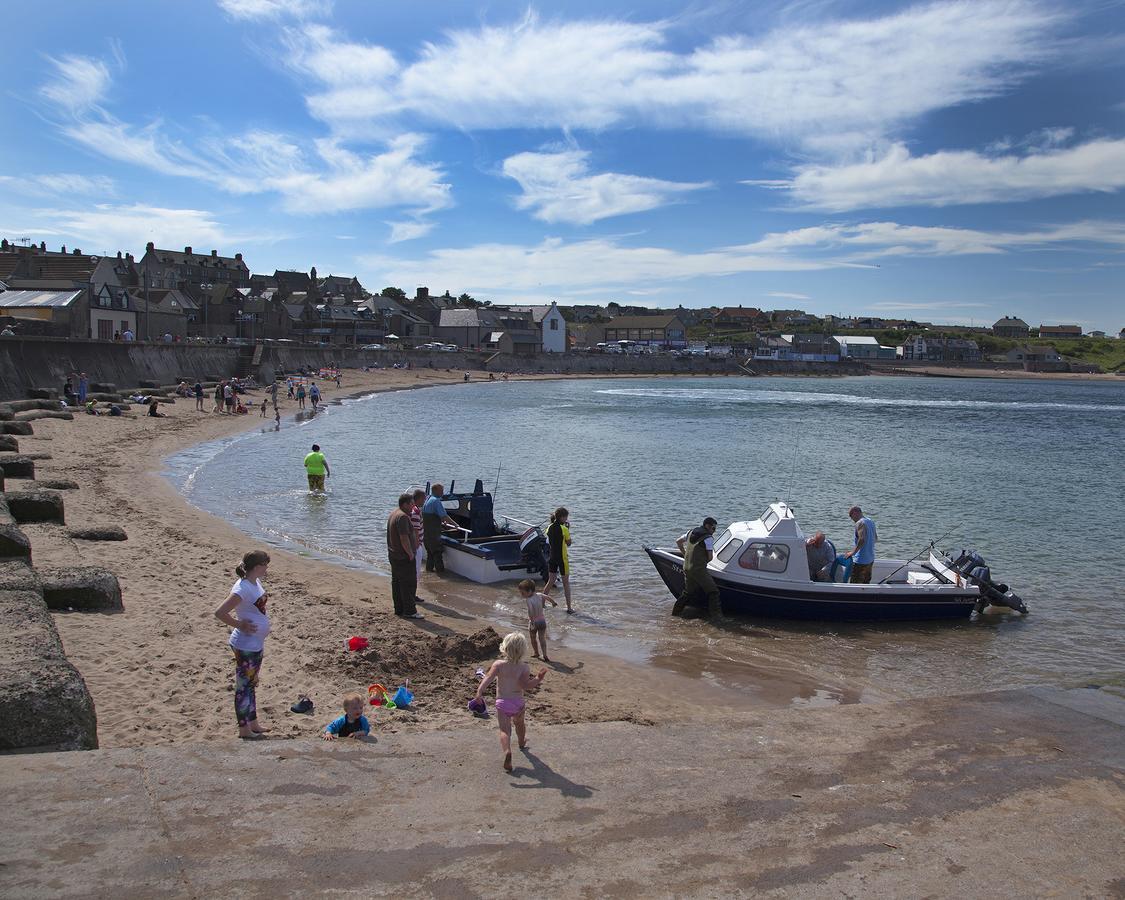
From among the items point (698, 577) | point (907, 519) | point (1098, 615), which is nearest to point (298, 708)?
point (698, 577)

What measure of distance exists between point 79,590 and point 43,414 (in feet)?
88.8

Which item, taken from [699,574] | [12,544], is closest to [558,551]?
[699,574]

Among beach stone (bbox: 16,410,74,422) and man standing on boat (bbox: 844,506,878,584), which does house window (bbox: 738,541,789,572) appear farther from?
beach stone (bbox: 16,410,74,422)

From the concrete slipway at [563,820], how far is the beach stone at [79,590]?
4.99 m

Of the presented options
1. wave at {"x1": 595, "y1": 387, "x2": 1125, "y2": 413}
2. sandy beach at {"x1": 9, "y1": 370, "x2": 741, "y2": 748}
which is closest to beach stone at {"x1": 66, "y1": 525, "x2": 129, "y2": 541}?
sandy beach at {"x1": 9, "y1": 370, "x2": 741, "y2": 748}

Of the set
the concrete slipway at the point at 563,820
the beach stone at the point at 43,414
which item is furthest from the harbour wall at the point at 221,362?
the concrete slipway at the point at 563,820

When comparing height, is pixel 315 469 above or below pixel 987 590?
above

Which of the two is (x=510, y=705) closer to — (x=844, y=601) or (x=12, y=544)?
(x=12, y=544)

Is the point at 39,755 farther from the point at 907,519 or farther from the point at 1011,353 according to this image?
the point at 1011,353

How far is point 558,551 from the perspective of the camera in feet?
48.0

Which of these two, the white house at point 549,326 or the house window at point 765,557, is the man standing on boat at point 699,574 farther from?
the white house at point 549,326

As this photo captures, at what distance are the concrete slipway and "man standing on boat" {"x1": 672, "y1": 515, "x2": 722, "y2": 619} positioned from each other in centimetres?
598

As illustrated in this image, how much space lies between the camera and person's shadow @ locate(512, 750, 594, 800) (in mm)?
6898

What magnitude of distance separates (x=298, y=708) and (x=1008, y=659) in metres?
10.9
